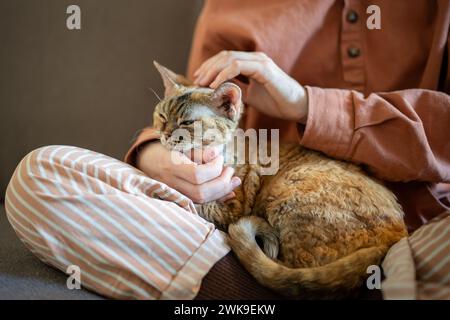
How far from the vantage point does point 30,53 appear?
1.49 metres

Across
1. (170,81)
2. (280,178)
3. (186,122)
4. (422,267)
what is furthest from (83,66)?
(422,267)

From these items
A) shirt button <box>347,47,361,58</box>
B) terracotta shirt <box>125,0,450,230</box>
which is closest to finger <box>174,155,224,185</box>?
terracotta shirt <box>125,0,450,230</box>

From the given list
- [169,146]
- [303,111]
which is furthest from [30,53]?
[303,111]

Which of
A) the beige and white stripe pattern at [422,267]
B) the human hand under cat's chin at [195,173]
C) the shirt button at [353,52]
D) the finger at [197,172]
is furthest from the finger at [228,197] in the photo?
the shirt button at [353,52]

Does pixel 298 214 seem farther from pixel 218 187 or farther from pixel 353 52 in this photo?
pixel 353 52

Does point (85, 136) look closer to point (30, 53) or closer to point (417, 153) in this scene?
point (30, 53)

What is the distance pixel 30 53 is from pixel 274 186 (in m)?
1.14

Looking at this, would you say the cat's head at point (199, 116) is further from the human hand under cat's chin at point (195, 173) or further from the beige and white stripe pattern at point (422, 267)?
the beige and white stripe pattern at point (422, 267)

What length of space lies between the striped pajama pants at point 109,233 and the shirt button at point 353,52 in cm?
78

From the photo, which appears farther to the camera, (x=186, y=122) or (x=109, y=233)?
(x=186, y=122)

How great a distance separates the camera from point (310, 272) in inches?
31.0

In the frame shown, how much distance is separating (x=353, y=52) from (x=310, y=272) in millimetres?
751

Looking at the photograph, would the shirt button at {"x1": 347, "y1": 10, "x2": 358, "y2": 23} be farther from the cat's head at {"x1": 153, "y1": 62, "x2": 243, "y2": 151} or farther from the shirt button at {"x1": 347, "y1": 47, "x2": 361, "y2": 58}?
the cat's head at {"x1": 153, "y1": 62, "x2": 243, "y2": 151}

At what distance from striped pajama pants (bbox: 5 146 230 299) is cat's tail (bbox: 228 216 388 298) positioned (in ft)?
0.24
